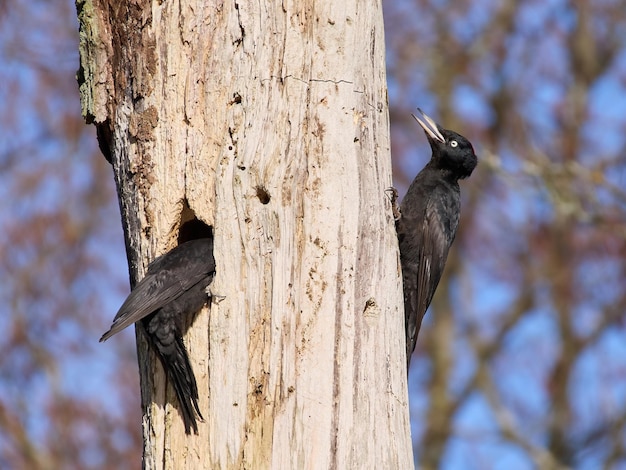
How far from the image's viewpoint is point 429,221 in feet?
17.3

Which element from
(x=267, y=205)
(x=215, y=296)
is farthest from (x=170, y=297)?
(x=267, y=205)

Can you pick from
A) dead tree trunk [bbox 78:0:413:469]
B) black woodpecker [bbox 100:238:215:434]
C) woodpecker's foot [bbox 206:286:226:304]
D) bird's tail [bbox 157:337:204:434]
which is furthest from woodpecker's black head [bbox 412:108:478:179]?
bird's tail [bbox 157:337:204:434]

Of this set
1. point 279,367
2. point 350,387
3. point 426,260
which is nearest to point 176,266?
point 279,367

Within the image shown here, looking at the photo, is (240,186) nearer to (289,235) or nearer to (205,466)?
(289,235)

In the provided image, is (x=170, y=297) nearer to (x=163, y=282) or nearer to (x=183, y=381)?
(x=163, y=282)

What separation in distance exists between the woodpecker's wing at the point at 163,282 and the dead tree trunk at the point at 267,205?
0.29 ft

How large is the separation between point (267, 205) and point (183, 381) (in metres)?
0.83

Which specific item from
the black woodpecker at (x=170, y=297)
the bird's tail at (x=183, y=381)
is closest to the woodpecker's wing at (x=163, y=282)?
the black woodpecker at (x=170, y=297)

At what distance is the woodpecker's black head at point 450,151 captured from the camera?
5.73 metres

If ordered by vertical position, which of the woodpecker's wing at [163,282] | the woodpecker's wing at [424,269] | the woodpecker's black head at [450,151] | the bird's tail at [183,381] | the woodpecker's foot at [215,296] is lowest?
the bird's tail at [183,381]

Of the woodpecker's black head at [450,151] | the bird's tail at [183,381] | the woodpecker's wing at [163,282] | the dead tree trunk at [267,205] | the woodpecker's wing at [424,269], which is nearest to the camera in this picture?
the dead tree trunk at [267,205]

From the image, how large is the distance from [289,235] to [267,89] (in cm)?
68

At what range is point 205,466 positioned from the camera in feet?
11.9

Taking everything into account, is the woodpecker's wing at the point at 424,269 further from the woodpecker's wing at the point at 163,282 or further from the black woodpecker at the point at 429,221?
the woodpecker's wing at the point at 163,282
